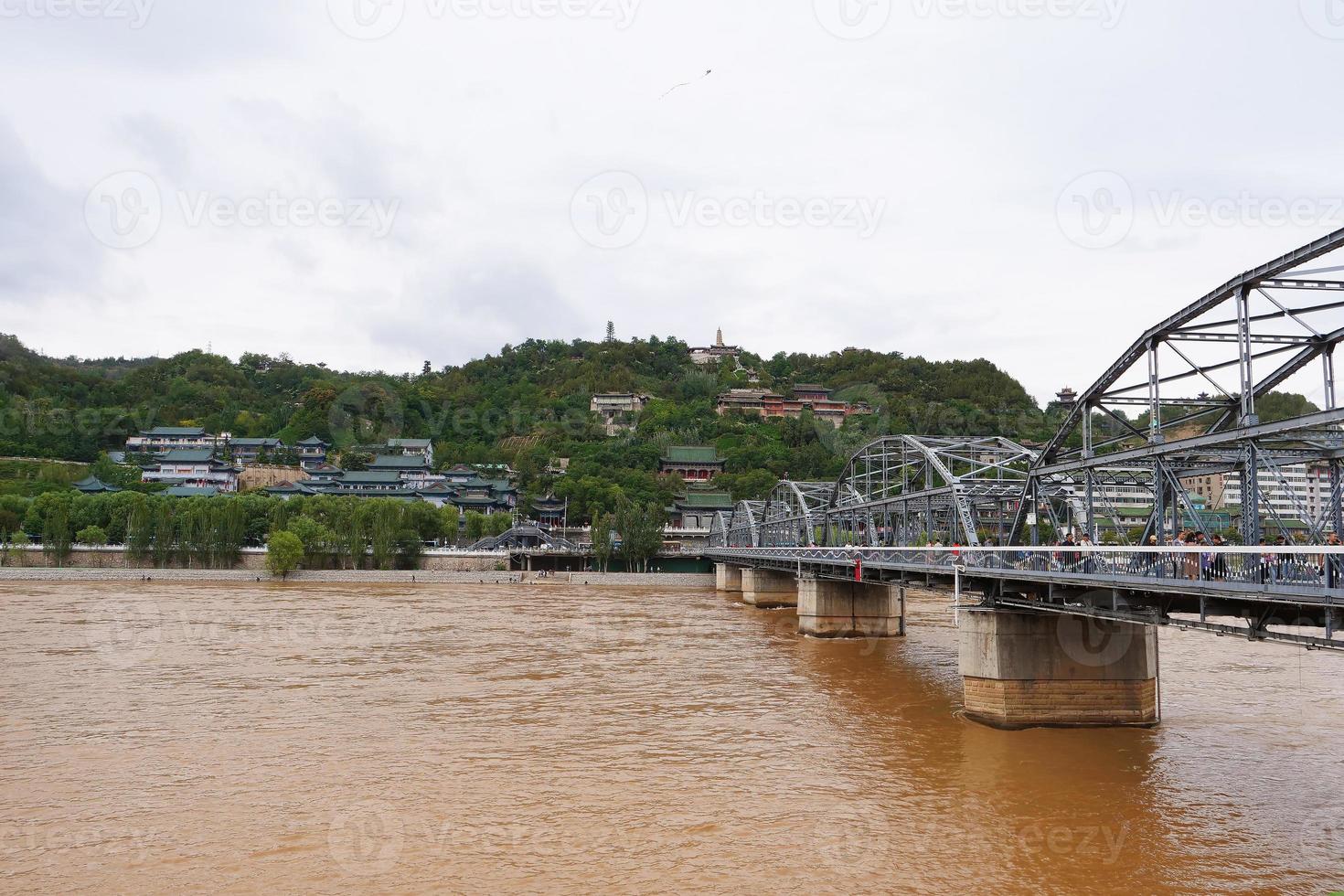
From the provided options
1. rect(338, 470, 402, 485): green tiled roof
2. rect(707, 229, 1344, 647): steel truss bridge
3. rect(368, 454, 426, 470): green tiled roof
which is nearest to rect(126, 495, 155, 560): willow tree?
rect(338, 470, 402, 485): green tiled roof

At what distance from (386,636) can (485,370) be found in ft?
513

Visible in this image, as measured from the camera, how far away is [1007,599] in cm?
2191

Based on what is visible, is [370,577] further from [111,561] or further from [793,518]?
[793,518]

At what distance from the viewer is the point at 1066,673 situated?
72.3ft

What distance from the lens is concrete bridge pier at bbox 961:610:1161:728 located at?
21.8m

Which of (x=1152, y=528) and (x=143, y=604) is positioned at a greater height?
(x=1152, y=528)

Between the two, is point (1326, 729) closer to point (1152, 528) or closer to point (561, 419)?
point (1152, 528)

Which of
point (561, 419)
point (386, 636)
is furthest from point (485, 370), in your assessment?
point (386, 636)

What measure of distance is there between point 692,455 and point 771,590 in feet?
220

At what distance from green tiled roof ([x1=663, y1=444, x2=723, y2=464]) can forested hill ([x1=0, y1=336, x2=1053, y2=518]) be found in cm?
254

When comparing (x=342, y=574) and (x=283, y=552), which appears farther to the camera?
(x=342, y=574)

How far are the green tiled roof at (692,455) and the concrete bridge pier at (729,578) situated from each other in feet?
152

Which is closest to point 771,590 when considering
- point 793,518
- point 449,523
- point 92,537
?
point 793,518

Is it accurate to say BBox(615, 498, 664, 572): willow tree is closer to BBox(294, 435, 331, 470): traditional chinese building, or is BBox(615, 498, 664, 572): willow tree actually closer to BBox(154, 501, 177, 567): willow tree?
BBox(154, 501, 177, 567): willow tree
